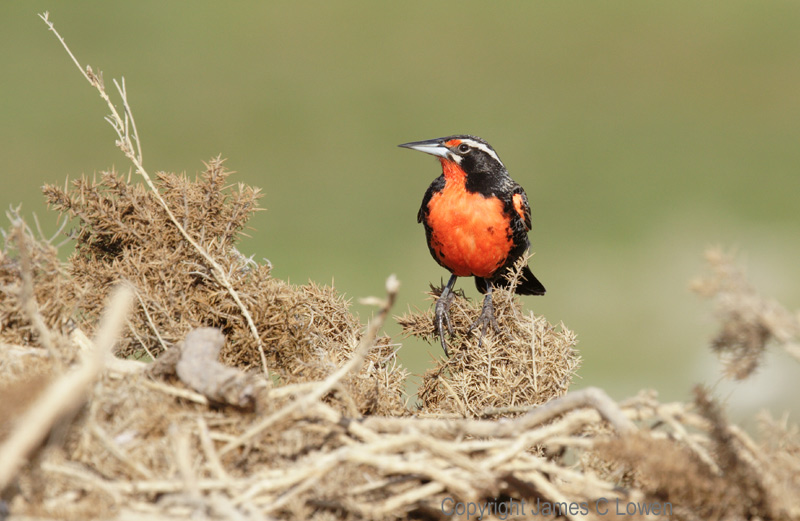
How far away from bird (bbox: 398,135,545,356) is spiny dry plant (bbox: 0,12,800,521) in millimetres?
1386

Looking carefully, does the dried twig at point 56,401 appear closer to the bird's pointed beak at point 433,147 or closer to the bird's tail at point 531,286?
the bird's pointed beak at point 433,147

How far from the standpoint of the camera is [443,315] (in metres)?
2.78

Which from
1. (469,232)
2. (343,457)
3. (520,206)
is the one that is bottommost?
(343,457)

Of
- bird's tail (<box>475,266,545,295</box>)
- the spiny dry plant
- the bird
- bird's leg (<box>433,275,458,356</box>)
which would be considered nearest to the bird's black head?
the bird

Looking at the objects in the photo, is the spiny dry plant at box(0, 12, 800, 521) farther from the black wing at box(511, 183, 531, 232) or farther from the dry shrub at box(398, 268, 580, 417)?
the black wing at box(511, 183, 531, 232)

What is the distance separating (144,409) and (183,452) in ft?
1.40

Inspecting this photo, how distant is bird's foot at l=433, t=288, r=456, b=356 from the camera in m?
2.68

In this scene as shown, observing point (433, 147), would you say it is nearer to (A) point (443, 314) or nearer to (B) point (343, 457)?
(A) point (443, 314)

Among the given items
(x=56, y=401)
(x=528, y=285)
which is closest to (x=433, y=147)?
(x=528, y=285)

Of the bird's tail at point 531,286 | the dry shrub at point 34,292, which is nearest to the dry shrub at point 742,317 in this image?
the dry shrub at point 34,292

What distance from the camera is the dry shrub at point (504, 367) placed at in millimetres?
2389

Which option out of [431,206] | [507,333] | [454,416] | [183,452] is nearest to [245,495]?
[183,452]

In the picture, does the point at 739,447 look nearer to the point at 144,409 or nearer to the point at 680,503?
the point at 680,503

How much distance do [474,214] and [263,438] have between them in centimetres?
210
